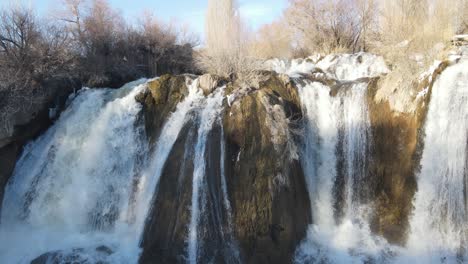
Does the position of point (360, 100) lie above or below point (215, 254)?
above

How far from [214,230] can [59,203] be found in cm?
417

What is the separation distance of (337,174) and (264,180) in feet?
6.02

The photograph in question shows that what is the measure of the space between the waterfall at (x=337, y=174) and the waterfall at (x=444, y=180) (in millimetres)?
847

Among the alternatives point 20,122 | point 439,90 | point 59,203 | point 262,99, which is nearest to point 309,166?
point 262,99

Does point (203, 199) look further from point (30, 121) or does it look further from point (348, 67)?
point (348, 67)

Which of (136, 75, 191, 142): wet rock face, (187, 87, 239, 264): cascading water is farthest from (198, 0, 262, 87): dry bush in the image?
(187, 87, 239, 264): cascading water

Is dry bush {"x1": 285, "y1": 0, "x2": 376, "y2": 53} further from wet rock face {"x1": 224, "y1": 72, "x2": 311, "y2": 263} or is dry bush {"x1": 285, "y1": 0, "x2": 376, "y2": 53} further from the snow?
wet rock face {"x1": 224, "y1": 72, "x2": 311, "y2": 263}

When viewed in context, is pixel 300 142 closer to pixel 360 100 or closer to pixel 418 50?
pixel 360 100

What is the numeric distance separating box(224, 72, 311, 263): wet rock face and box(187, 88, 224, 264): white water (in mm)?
427

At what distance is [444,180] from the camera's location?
24.8 feet

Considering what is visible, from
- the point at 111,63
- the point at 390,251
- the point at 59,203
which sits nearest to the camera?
the point at 390,251

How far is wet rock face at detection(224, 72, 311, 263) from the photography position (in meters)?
8.17

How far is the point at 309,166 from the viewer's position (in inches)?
370

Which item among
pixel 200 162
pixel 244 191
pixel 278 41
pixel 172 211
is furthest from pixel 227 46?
pixel 278 41
